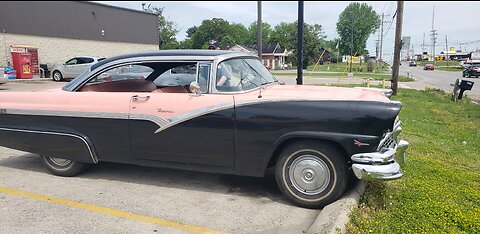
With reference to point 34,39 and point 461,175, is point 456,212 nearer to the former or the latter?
point 461,175

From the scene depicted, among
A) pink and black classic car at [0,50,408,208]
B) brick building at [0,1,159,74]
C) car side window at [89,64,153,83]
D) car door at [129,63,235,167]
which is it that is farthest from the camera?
brick building at [0,1,159,74]

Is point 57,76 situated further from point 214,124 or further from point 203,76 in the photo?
point 214,124

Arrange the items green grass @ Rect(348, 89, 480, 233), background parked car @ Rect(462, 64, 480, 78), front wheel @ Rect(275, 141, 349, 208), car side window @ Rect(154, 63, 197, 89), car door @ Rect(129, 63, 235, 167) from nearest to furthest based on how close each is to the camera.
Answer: green grass @ Rect(348, 89, 480, 233) < front wheel @ Rect(275, 141, 349, 208) < car door @ Rect(129, 63, 235, 167) < car side window @ Rect(154, 63, 197, 89) < background parked car @ Rect(462, 64, 480, 78)

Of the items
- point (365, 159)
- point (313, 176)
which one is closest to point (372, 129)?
point (365, 159)

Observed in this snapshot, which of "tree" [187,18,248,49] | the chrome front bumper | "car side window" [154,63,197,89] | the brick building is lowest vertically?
the chrome front bumper

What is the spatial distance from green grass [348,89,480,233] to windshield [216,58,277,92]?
1.73 m

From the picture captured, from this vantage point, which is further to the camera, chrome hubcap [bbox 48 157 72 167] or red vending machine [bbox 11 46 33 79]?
red vending machine [bbox 11 46 33 79]

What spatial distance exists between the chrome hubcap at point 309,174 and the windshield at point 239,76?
1.02 meters

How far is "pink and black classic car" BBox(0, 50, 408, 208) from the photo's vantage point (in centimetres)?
343

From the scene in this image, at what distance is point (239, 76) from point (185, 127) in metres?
0.86

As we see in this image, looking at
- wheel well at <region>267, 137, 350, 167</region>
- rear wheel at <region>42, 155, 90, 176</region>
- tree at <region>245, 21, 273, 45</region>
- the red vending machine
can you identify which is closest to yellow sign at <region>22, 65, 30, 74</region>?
the red vending machine

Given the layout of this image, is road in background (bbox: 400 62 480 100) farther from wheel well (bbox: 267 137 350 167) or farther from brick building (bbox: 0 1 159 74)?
brick building (bbox: 0 1 159 74)

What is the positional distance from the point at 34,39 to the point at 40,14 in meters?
3.17

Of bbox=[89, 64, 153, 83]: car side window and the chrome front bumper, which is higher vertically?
bbox=[89, 64, 153, 83]: car side window
